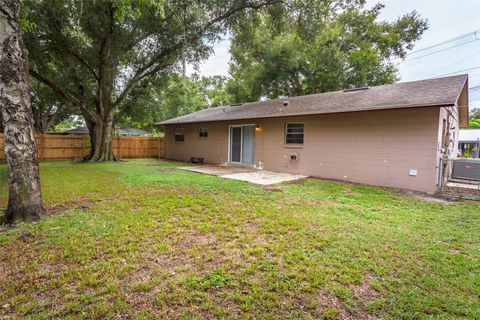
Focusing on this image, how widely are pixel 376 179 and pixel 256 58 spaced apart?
13.2 metres

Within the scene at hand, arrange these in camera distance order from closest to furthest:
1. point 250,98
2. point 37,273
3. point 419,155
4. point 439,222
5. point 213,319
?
point 213,319 → point 37,273 → point 439,222 → point 419,155 → point 250,98

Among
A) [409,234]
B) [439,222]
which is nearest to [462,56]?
[439,222]

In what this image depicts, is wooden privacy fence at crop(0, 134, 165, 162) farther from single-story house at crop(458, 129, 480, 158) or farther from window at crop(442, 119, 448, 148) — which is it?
single-story house at crop(458, 129, 480, 158)

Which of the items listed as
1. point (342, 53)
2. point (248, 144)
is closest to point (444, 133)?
point (248, 144)

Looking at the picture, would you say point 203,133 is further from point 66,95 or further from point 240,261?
point 240,261

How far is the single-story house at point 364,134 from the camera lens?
6152 mm

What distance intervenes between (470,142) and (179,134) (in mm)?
22986

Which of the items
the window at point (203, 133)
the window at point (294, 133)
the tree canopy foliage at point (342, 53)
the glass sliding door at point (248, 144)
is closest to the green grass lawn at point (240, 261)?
the window at point (294, 133)

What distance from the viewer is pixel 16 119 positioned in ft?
11.2

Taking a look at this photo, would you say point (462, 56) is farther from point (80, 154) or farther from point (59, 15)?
point (80, 154)

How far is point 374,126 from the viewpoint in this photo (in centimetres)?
704

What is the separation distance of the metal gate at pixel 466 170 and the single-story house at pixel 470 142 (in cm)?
1657

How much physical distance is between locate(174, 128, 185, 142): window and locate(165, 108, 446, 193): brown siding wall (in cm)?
581

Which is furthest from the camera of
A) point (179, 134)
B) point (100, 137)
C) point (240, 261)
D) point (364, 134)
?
point (179, 134)
